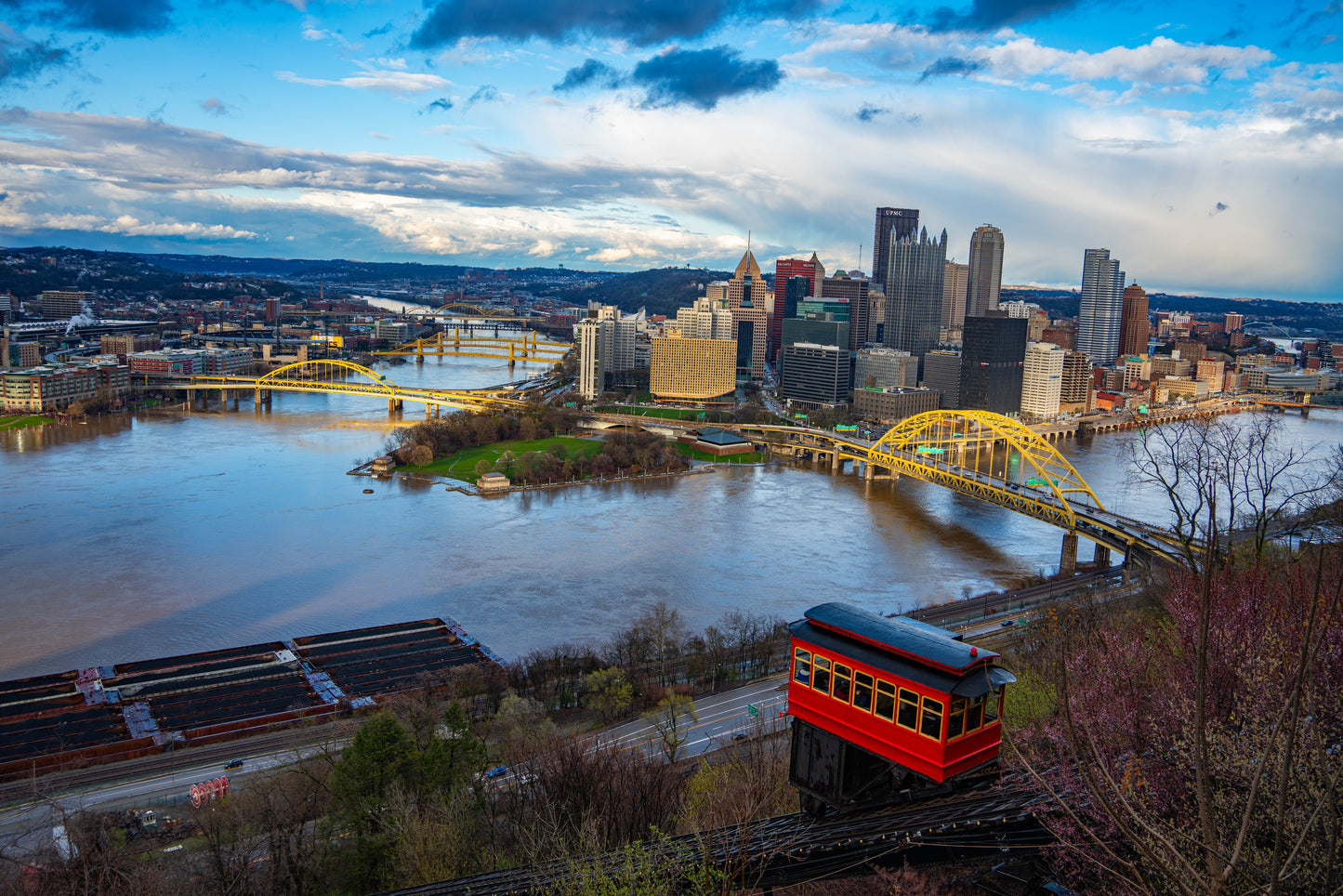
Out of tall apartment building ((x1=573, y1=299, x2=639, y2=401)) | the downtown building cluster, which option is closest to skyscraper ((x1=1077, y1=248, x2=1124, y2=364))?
the downtown building cluster

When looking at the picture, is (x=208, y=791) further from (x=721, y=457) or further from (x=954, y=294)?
(x=954, y=294)

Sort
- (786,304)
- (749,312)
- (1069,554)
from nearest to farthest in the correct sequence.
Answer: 1. (1069,554)
2. (749,312)
3. (786,304)

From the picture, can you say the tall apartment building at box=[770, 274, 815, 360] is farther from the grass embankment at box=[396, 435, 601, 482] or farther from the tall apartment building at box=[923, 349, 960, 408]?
the grass embankment at box=[396, 435, 601, 482]

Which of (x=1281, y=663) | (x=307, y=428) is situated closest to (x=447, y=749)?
(x=1281, y=663)

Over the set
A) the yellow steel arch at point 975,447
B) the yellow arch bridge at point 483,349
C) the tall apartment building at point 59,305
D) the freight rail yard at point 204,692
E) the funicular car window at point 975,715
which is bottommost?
the freight rail yard at point 204,692

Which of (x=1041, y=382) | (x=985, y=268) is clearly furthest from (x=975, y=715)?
(x=985, y=268)

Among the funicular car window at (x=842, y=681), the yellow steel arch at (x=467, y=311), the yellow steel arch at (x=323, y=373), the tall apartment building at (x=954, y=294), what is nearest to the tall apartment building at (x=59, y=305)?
the yellow steel arch at (x=323, y=373)

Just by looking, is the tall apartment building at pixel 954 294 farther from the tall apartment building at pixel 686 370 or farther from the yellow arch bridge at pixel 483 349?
the tall apartment building at pixel 686 370
